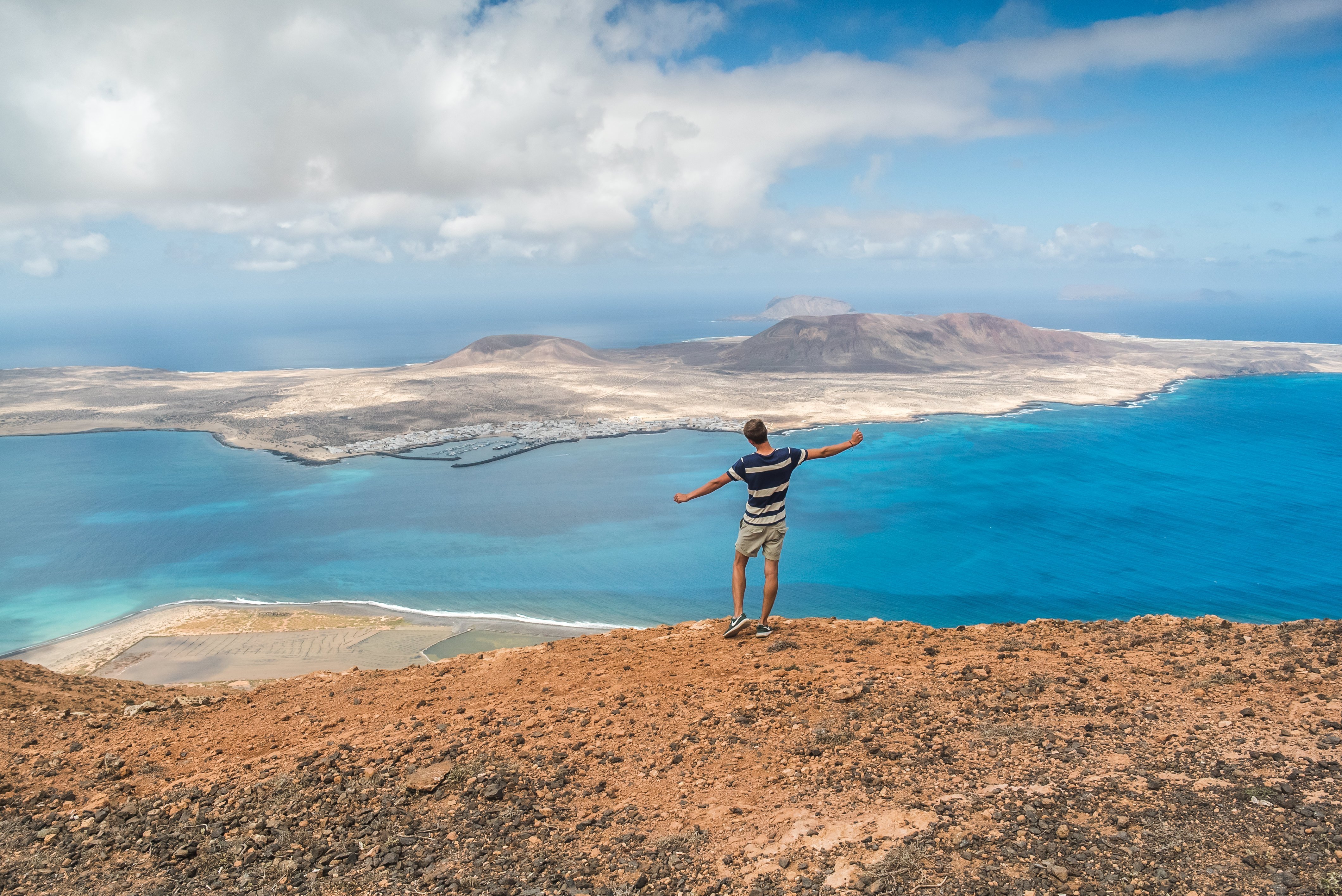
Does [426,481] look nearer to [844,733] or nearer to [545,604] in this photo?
[545,604]

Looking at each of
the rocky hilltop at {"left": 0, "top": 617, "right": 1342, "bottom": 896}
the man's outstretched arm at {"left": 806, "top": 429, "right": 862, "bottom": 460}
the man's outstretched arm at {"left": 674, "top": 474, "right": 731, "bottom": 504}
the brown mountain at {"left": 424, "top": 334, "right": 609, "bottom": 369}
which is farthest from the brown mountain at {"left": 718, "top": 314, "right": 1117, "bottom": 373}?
→ the rocky hilltop at {"left": 0, "top": 617, "right": 1342, "bottom": 896}

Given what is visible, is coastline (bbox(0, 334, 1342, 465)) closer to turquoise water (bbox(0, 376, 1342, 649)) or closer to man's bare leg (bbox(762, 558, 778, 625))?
turquoise water (bbox(0, 376, 1342, 649))

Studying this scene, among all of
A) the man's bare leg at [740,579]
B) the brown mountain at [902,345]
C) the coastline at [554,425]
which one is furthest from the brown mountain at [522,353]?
the man's bare leg at [740,579]

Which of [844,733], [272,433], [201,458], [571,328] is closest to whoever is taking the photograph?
[844,733]

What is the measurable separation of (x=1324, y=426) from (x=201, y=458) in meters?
78.0

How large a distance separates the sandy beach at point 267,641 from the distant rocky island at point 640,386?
78.2 feet

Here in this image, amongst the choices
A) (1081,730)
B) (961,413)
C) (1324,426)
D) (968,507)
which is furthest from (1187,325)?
(1081,730)

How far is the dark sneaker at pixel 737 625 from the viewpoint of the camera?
277 inches

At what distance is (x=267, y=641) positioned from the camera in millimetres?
21344

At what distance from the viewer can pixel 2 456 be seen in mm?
47812

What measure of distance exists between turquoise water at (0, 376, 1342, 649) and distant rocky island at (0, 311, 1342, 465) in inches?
Answer: 239

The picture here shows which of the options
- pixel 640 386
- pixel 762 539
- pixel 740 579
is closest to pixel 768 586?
pixel 740 579

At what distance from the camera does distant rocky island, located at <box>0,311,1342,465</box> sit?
178 ft

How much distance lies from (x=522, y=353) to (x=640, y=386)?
22910mm
